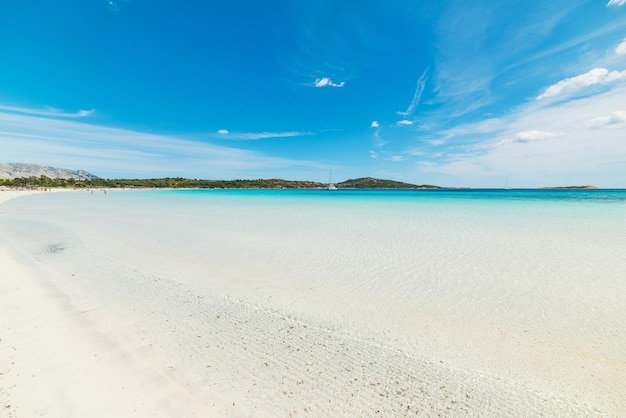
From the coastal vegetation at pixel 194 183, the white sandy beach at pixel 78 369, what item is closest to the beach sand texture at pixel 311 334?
the white sandy beach at pixel 78 369

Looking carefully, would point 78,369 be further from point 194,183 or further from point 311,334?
point 194,183

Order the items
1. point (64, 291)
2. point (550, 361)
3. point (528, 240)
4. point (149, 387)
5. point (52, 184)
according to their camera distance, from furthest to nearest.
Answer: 1. point (52, 184)
2. point (528, 240)
3. point (64, 291)
4. point (550, 361)
5. point (149, 387)

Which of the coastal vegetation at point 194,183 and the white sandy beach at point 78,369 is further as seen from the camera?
the coastal vegetation at point 194,183

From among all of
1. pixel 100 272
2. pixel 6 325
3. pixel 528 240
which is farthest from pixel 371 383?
pixel 528 240

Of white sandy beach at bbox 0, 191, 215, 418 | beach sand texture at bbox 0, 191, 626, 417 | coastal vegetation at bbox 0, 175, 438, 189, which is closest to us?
white sandy beach at bbox 0, 191, 215, 418

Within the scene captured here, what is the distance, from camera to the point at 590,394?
121 inches

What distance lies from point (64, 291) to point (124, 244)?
16.4ft

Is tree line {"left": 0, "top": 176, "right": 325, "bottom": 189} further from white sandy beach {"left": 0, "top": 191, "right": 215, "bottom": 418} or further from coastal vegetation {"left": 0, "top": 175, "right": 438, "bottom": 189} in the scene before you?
white sandy beach {"left": 0, "top": 191, "right": 215, "bottom": 418}

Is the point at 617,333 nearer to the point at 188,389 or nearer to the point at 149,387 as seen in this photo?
the point at 188,389

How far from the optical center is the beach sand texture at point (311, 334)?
2990mm

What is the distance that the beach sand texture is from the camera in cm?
299

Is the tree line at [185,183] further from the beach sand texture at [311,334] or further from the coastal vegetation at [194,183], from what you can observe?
the beach sand texture at [311,334]

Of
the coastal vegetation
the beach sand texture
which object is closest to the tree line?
the coastal vegetation

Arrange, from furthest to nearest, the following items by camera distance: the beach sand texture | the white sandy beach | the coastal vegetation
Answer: the coastal vegetation, the beach sand texture, the white sandy beach
